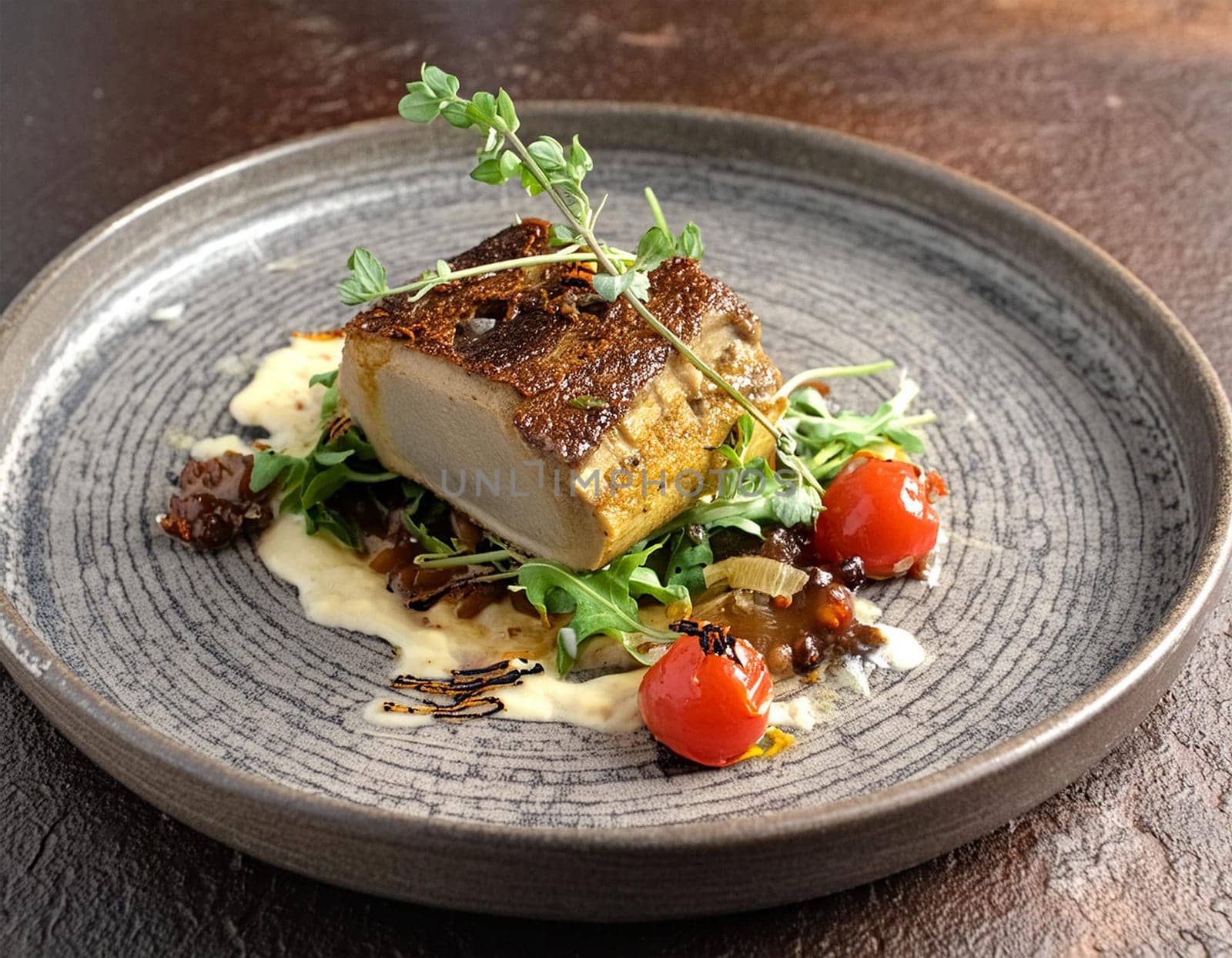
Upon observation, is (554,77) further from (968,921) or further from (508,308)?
(968,921)

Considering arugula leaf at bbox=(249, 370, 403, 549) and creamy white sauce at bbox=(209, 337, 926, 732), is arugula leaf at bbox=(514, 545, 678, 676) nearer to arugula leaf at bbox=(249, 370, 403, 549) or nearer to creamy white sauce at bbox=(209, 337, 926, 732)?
creamy white sauce at bbox=(209, 337, 926, 732)

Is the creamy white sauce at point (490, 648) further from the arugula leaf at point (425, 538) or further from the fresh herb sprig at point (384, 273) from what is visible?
the fresh herb sprig at point (384, 273)

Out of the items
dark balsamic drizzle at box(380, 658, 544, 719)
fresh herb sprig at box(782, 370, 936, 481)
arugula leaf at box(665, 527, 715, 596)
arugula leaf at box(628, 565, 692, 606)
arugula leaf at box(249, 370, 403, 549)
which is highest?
arugula leaf at box(249, 370, 403, 549)

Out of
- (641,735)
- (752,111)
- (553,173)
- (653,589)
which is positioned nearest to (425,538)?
(653,589)

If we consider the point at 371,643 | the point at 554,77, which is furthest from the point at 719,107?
the point at 371,643

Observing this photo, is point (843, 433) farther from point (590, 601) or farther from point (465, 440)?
point (465, 440)

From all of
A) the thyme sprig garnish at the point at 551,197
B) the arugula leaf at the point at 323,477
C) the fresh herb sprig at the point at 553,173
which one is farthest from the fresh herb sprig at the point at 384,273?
the arugula leaf at the point at 323,477

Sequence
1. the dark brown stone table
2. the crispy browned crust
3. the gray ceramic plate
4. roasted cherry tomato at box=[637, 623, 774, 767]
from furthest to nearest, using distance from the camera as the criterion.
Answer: the crispy browned crust
roasted cherry tomato at box=[637, 623, 774, 767]
the dark brown stone table
the gray ceramic plate

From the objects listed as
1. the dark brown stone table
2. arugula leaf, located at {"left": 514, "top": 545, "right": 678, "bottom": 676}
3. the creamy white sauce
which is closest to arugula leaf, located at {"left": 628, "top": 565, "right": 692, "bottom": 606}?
arugula leaf, located at {"left": 514, "top": 545, "right": 678, "bottom": 676}
